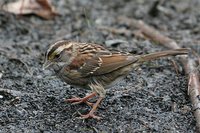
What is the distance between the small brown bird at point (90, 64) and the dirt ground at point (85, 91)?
0.30m

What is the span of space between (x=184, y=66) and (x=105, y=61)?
1567 mm

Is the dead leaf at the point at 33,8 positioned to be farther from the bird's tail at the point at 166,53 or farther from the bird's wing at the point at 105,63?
the bird's tail at the point at 166,53

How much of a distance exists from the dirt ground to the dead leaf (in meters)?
0.12

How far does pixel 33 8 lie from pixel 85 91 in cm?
328

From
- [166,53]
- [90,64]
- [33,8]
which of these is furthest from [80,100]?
[33,8]

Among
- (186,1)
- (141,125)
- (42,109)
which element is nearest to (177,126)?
(141,125)

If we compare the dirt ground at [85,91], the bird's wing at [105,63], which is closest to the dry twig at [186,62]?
the dirt ground at [85,91]

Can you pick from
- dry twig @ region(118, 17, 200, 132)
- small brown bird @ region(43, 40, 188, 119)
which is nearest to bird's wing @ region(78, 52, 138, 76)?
small brown bird @ region(43, 40, 188, 119)

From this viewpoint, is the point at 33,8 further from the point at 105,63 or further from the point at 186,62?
the point at 105,63

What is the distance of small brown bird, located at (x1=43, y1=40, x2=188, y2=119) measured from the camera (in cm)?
660

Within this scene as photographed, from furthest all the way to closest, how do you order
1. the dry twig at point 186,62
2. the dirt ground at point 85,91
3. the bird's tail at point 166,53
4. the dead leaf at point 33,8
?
1. the dead leaf at point 33,8
2. the bird's tail at point 166,53
3. the dry twig at point 186,62
4. the dirt ground at point 85,91

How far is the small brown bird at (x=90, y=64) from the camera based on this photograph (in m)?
6.60

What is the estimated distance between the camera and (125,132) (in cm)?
600

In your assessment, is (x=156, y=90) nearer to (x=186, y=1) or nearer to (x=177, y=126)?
(x=177, y=126)
